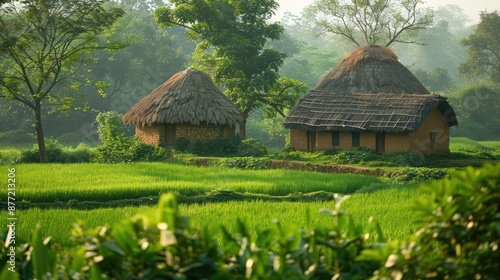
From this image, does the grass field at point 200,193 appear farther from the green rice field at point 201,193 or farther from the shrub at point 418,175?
the shrub at point 418,175

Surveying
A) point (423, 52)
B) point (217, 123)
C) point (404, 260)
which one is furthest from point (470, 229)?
point (423, 52)

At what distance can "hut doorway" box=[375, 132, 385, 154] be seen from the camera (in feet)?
72.8

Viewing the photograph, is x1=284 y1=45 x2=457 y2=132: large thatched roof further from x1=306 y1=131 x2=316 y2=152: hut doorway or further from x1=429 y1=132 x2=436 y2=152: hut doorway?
x1=429 y1=132 x2=436 y2=152: hut doorway

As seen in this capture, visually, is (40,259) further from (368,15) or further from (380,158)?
(368,15)

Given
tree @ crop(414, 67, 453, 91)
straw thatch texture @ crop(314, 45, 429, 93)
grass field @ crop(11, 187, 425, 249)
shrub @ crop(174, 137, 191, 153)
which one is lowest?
grass field @ crop(11, 187, 425, 249)

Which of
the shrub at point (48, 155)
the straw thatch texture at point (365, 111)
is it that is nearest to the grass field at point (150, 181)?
the shrub at point (48, 155)

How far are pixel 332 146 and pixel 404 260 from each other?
21.0 meters

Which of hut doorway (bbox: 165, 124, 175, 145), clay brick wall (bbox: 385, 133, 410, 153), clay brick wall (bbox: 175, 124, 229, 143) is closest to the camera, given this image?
clay brick wall (bbox: 385, 133, 410, 153)

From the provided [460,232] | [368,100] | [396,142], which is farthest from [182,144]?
[460,232]

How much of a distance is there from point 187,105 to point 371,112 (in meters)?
6.98

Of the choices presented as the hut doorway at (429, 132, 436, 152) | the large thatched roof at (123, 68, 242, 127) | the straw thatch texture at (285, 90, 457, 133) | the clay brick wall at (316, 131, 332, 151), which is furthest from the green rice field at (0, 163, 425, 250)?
the hut doorway at (429, 132, 436, 152)

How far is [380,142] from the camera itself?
22.3m

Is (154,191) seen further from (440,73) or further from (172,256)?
(440,73)

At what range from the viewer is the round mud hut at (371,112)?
21.8m
